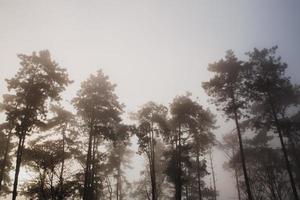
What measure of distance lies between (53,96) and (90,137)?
467cm

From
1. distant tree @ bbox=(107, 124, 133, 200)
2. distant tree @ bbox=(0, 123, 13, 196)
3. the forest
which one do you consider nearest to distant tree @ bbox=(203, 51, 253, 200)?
the forest

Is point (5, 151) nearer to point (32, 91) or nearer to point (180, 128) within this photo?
point (32, 91)

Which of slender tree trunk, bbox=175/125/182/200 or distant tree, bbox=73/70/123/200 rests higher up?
distant tree, bbox=73/70/123/200

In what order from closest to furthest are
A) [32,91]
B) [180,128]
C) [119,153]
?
[32,91] → [180,128] → [119,153]

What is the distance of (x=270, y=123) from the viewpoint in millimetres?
23016

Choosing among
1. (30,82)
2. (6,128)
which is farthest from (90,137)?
(6,128)

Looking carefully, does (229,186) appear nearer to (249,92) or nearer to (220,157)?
(220,157)

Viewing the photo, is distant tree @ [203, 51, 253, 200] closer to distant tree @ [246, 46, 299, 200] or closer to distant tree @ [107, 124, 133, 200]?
distant tree @ [246, 46, 299, 200]

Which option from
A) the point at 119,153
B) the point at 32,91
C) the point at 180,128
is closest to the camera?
the point at 32,91

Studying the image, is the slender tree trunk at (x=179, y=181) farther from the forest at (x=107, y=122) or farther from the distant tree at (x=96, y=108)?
the distant tree at (x=96, y=108)

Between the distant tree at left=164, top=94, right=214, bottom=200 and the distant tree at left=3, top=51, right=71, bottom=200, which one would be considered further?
the distant tree at left=164, top=94, right=214, bottom=200

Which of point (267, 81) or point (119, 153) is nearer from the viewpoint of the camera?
point (267, 81)

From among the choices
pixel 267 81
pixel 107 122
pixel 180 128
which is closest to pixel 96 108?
pixel 107 122

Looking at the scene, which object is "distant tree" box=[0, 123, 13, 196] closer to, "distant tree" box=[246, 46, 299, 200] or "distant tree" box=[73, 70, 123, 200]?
"distant tree" box=[73, 70, 123, 200]
